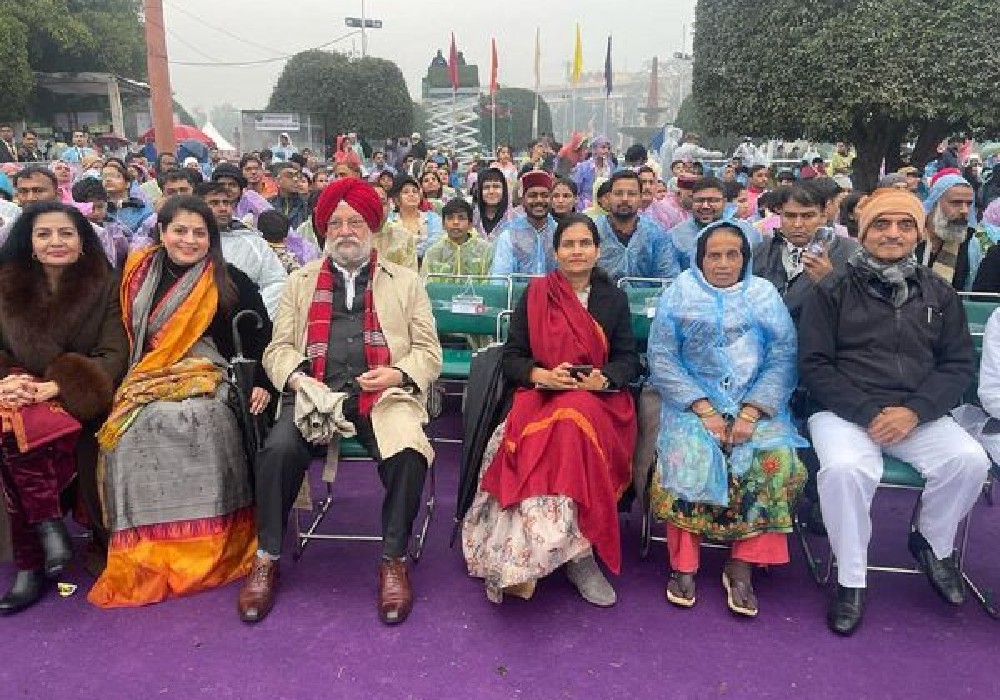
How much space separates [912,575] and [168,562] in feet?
10.2

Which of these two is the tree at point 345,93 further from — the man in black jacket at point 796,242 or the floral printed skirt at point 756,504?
the floral printed skirt at point 756,504

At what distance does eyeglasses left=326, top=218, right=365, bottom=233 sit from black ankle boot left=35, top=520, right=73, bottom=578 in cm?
168

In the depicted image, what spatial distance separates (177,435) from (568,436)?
155cm

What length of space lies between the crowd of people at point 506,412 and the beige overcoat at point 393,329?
0.04 ft

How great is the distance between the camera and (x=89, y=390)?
3.17 meters

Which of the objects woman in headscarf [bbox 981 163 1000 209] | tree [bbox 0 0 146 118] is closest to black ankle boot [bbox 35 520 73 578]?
woman in headscarf [bbox 981 163 1000 209]

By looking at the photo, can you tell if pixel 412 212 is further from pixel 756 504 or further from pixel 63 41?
pixel 63 41

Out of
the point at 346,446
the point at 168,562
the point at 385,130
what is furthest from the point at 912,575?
the point at 385,130

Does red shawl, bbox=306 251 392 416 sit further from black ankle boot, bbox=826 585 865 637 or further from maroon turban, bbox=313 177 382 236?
black ankle boot, bbox=826 585 865 637

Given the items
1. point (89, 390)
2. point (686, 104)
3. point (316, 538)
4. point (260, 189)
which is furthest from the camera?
point (686, 104)

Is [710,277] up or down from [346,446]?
up

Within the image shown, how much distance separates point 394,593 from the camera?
9.79 feet

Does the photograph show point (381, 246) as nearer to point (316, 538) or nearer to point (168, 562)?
point (316, 538)

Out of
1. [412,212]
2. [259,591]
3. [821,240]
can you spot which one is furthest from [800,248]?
[412,212]
